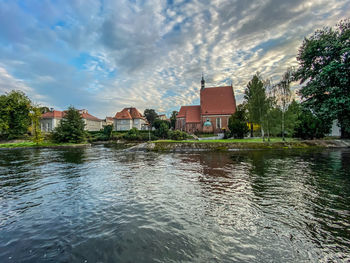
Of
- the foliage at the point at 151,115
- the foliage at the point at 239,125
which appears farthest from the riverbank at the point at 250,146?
the foliage at the point at 151,115

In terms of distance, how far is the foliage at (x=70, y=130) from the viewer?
38.0 m

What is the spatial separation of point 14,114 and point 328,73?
213 feet

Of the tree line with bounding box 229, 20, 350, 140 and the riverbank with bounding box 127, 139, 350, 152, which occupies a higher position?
the tree line with bounding box 229, 20, 350, 140

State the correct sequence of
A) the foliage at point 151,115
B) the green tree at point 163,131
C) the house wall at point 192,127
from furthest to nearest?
1. the foliage at point 151,115
2. the house wall at point 192,127
3. the green tree at point 163,131

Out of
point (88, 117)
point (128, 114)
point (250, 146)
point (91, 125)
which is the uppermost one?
point (128, 114)

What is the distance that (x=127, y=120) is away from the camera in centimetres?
6738

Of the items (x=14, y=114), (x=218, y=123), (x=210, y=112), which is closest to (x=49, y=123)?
(x=14, y=114)

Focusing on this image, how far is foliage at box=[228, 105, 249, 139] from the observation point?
2922 centimetres

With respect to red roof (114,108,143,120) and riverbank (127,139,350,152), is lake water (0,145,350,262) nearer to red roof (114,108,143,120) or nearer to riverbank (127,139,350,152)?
riverbank (127,139,350,152)

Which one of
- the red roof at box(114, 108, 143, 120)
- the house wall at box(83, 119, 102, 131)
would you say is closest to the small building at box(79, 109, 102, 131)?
the house wall at box(83, 119, 102, 131)

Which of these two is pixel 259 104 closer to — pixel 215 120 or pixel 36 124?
pixel 215 120

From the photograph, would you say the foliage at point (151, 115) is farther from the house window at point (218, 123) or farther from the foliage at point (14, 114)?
the foliage at point (14, 114)

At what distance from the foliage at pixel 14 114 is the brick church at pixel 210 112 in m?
41.8

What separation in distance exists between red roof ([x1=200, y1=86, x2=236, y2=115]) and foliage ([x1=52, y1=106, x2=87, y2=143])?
33.3m
